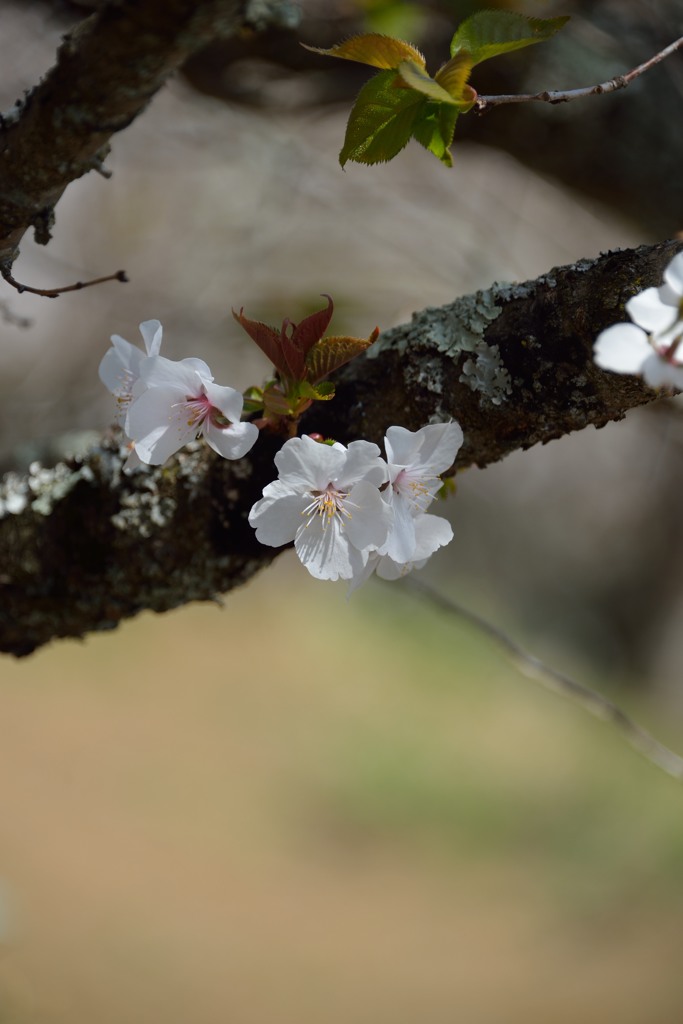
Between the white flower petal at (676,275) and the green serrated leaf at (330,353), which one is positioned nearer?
the white flower petal at (676,275)

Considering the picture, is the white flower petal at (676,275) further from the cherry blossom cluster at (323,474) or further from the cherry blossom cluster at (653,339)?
the cherry blossom cluster at (323,474)

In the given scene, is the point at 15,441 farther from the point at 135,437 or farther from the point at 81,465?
the point at 135,437

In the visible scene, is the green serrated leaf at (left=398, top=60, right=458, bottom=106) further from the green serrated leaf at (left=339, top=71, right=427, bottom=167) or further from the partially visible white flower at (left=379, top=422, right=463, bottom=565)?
the partially visible white flower at (left=379, top=422, right=463, bottom=565)

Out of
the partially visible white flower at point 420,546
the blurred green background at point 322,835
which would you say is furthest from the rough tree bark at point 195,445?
the blurred green background at point 322,835

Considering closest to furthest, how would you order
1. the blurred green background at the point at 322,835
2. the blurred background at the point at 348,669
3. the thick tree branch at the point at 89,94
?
the thick tree branch at the point at 89,94 < the blurred background at the point at 348,669 < the blurred green background at the point at 322,835

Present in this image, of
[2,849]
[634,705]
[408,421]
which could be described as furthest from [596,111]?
[634,705]

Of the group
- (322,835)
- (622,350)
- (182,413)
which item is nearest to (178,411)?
(182,413)

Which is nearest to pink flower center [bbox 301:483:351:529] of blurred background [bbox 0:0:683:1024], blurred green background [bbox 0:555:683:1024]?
blurred background [bbox 0:0:683:1024]
